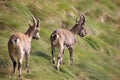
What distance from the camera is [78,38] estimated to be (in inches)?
1105

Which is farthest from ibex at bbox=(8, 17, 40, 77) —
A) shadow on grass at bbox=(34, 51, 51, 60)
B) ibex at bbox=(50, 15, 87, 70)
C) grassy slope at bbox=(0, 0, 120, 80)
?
shadow on grass at bbox=(34, 51, 51, 60)

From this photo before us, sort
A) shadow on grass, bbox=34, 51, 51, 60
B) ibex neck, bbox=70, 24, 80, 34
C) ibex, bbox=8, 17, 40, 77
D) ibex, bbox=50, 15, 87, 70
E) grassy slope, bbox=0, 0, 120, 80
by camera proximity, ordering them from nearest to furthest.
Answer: ibex, bbox=8, 17, 40, 77, grassy slope, bbox=0, 0, 120, 80, ibex, bbox=50, 15, 87, 70, shadow on grass, bbox=34, 51, 51, 60, ibex neck, bbox=70, 24, 80, 34

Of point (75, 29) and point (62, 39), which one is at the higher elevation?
point (75, 29)

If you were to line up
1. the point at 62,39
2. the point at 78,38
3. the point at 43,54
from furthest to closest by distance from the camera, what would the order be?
the point at 78,38 → the point at 43,54 → the point at 62,39

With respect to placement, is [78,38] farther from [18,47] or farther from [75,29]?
[18,47]

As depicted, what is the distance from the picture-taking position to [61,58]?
2238 cm

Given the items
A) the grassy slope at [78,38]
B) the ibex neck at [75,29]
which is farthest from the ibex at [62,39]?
the grassy slope at [78,38]

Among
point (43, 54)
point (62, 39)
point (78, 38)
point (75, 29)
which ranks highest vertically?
point (75, 29)

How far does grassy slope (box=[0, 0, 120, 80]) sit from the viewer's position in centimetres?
2109

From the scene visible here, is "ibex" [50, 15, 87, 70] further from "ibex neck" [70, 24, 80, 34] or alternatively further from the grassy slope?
the grassy slope

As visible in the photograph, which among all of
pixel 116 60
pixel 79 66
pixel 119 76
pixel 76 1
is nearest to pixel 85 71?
pixel 79 66

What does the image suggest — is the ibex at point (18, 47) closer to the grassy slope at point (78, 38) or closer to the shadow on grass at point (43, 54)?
the grassy slope at point (78, 38)

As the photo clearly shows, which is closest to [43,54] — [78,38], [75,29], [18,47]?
[75,29]

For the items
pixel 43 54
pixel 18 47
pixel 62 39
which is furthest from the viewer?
pixel 43 54
